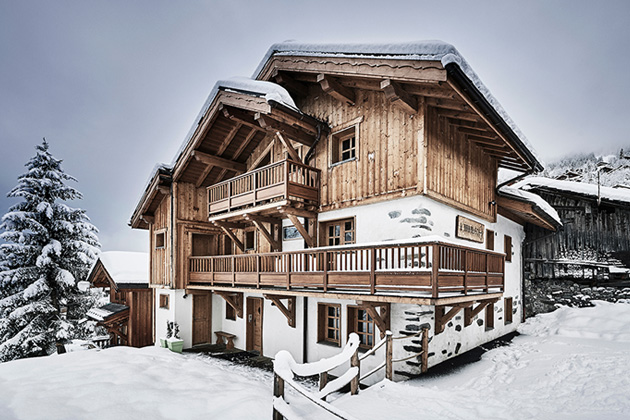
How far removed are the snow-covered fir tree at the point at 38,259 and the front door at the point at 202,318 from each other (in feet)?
15.5

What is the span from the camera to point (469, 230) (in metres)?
10.5

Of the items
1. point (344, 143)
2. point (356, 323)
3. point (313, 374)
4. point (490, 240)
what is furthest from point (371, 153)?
point (313, 374)

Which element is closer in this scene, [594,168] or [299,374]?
[299,374]

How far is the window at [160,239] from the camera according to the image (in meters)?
15.4

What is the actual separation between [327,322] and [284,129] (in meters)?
5.87

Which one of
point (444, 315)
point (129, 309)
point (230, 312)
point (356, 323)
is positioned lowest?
point (129, 309)

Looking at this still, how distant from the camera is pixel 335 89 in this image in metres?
10.1

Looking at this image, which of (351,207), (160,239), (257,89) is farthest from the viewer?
(160,239)

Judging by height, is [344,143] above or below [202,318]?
above

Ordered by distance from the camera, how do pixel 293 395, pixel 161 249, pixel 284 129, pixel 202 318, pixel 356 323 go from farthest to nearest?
pixel 161 249, pixel 202 318, pixel 284 129, pixel 356 323, pixel 293 395

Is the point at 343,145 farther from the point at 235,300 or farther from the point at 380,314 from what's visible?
the point at 235,300

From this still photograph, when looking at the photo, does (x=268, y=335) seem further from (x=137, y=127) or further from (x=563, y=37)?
(x=137, y=127)

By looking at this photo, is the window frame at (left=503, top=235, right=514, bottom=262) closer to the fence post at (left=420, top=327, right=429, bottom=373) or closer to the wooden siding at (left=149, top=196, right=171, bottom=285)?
the fence post at (left=420, top=327, right=429, bottom=373)

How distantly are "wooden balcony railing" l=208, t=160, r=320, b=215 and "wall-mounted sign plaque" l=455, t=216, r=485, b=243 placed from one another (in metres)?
4.05
